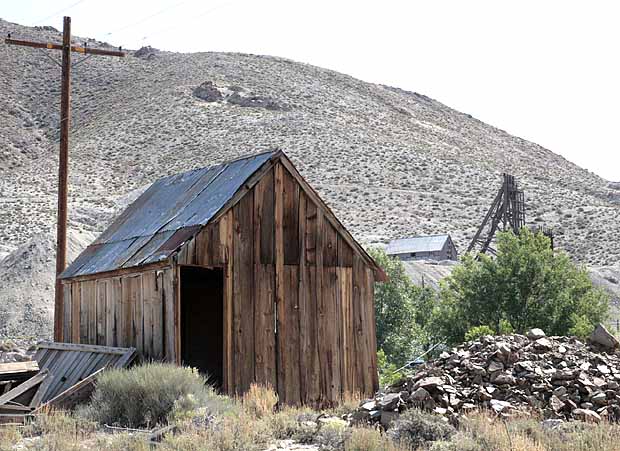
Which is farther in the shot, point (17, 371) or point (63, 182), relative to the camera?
point (63, 182)

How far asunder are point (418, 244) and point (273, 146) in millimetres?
21792

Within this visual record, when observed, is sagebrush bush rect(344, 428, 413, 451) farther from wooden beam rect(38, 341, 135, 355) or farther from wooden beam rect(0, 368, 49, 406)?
wooden beam rect(38, 341, 135, 355)

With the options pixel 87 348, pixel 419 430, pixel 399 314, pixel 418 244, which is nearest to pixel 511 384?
pixel 419 430

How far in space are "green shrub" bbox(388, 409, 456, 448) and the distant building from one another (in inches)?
1823

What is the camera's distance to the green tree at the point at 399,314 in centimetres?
3775

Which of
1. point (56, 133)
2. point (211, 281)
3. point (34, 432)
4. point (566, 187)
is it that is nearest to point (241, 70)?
point (56, 133)

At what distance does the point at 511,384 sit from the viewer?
42.3ft

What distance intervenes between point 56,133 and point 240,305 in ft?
252

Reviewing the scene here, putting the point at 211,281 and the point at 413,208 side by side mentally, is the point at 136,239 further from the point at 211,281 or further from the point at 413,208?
the point at 413,208

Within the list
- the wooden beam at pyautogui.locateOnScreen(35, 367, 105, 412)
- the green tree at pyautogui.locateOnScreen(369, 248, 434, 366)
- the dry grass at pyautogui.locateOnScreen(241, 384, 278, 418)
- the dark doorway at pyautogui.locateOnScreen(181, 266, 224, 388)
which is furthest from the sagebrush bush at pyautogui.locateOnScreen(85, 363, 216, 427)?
the green tree at pyautogui.locateOnScreen(369, 248, 434, 366)

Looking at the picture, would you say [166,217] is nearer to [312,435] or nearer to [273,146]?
[312,435]

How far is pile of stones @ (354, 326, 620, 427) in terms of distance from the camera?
1188 cm

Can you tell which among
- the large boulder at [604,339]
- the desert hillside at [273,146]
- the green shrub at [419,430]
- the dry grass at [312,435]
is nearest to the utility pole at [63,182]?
the dry grass at [312,435]

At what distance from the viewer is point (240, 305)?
1415 cm
